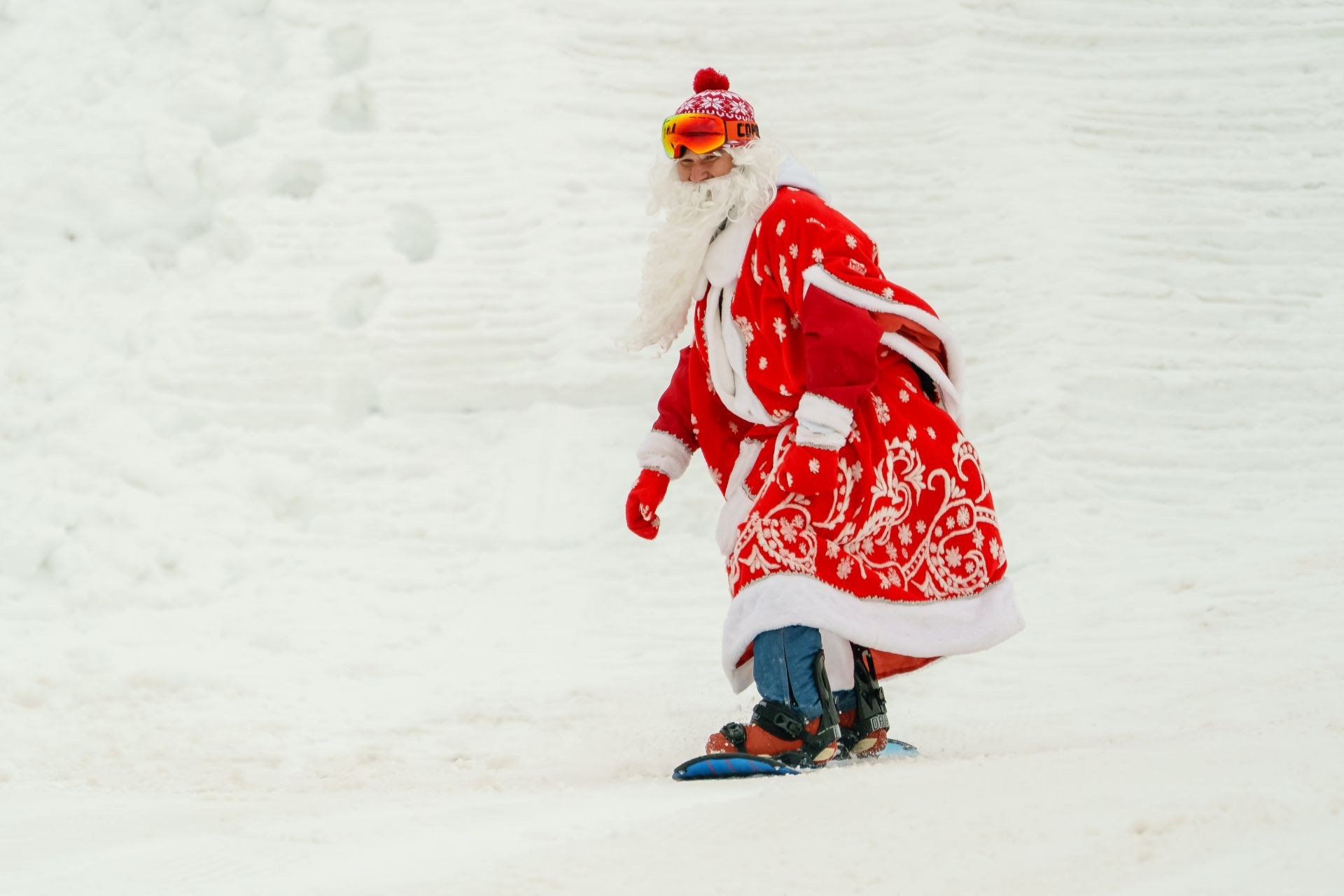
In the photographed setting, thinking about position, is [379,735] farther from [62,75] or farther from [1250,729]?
[62,75]

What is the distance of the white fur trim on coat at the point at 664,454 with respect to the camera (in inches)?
118

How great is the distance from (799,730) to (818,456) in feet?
1.58

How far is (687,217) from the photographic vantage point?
285 centimetres

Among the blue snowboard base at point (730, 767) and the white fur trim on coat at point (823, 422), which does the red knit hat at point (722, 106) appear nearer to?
the white fur trim on coat at point (823, 422)

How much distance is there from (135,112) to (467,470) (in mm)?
2204

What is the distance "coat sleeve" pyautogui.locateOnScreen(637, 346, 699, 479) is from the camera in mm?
2998

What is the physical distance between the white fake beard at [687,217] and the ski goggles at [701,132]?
32mm

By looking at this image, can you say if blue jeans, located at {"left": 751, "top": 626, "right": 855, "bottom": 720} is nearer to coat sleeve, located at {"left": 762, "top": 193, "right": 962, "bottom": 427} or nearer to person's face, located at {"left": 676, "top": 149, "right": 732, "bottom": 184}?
coat sleeve, located at {"left": 762, "top": 193, "right": 962, "bottom": 427}

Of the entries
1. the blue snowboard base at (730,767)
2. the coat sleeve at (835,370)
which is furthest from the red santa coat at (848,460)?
the blue snowboard base at (730,767)

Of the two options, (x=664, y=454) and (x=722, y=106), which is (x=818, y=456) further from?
(x=722, y=106)

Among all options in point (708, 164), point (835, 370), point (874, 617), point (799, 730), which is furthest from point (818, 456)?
point (708, 164)

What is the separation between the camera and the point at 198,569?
4.30m

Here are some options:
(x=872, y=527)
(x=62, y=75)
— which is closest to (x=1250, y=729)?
(x=872, y=527)

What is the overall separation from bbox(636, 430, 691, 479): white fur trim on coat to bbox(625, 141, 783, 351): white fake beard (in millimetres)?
191
